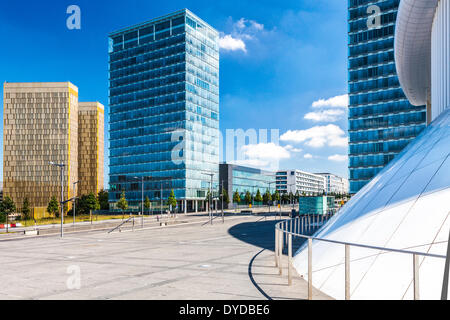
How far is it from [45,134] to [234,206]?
69.9 metres

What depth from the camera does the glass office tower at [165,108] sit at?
3989 inches

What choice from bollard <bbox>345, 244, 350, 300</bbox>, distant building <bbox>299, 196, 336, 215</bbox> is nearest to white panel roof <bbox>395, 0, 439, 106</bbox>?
distant building <bbox>299, 196, 336, 215</bbox>

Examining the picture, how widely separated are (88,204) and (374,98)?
67.7 metres

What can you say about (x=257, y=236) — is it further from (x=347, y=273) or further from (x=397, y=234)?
(x=347, y=273)

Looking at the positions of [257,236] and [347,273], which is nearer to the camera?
[347,273]

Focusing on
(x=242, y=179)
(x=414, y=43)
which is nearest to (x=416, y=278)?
(x=414, y=43)

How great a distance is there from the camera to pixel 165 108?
341 ft

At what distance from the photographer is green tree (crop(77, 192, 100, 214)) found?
82.1 metres

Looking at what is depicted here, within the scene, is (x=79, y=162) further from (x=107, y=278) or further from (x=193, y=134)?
(x=107, y=278)

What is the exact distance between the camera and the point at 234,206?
413ft

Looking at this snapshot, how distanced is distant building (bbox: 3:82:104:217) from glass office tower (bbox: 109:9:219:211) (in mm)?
27095

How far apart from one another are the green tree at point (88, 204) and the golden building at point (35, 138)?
119 feet

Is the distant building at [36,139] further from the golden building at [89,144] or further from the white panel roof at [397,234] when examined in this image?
the white panel roof at [397,234]
